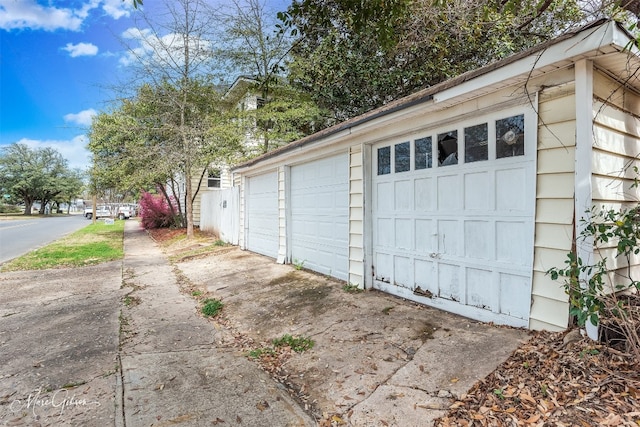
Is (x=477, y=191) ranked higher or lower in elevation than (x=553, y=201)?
higher

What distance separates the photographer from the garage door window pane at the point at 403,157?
460cm

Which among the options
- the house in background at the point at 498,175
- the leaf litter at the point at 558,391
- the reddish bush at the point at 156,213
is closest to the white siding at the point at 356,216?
the house in background at the point at 498,175

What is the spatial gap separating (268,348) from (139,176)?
11.2 meters

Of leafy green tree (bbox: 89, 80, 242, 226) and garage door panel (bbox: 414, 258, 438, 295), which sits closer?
garage door panel (bbox: 414, 258, 438, 295)

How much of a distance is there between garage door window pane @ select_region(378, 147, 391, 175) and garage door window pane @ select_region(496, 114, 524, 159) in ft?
5.51

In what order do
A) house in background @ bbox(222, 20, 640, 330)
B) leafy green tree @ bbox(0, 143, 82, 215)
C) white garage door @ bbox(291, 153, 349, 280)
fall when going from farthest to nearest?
leafy green tree @ bbox(0, 143, 82, 215) < white garage door @ bbox(291, 153, 349, 280) < house in background @ bbox(222, 20, 640, 330)

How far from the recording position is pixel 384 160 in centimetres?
505

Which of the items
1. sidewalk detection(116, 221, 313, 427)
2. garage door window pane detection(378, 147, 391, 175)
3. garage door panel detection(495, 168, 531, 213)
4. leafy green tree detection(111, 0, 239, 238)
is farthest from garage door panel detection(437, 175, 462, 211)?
leafy green tree detection(111, 0, 239, 238)

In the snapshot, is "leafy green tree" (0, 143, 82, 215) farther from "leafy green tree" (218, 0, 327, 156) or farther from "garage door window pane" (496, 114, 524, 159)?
"garage door window pane" (496, 114, 524, 159)

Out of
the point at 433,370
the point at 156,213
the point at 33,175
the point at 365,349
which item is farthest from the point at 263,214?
the point at 33,175

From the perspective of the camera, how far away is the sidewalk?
244cm

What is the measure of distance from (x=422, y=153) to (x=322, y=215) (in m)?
2.66

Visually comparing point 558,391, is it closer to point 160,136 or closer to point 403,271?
point 403,271

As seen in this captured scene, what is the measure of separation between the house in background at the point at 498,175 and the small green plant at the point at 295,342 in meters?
1.65
